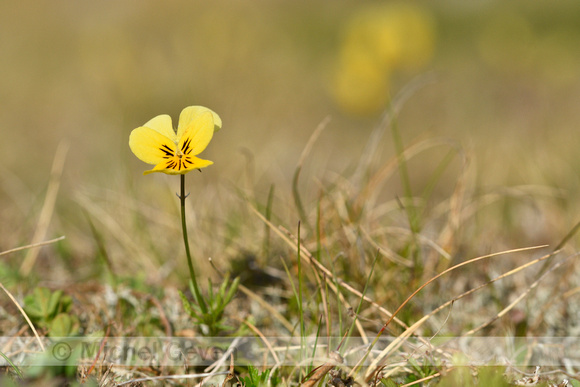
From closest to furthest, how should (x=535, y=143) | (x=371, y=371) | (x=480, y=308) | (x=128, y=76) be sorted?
(x=371, y=371)
(x=480, y=308)
(x=535, y=143)
(x=128, y=76)

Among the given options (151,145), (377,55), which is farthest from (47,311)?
(377,55)

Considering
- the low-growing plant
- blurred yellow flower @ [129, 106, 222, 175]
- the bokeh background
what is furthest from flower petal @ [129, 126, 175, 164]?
the bokeh background

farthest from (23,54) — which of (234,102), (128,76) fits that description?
(234,102)

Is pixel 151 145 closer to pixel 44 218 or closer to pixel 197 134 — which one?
pixel 197 134

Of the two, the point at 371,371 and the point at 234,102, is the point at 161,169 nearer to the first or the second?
the point at 371,371

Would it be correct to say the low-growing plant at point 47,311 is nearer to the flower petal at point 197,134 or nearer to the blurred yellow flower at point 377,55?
the flower petal at point 197,134

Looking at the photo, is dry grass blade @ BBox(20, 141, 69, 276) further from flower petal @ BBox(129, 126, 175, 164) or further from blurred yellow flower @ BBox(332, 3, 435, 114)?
blurred yellow flower @ BBox(332, 3, 435, 114)
